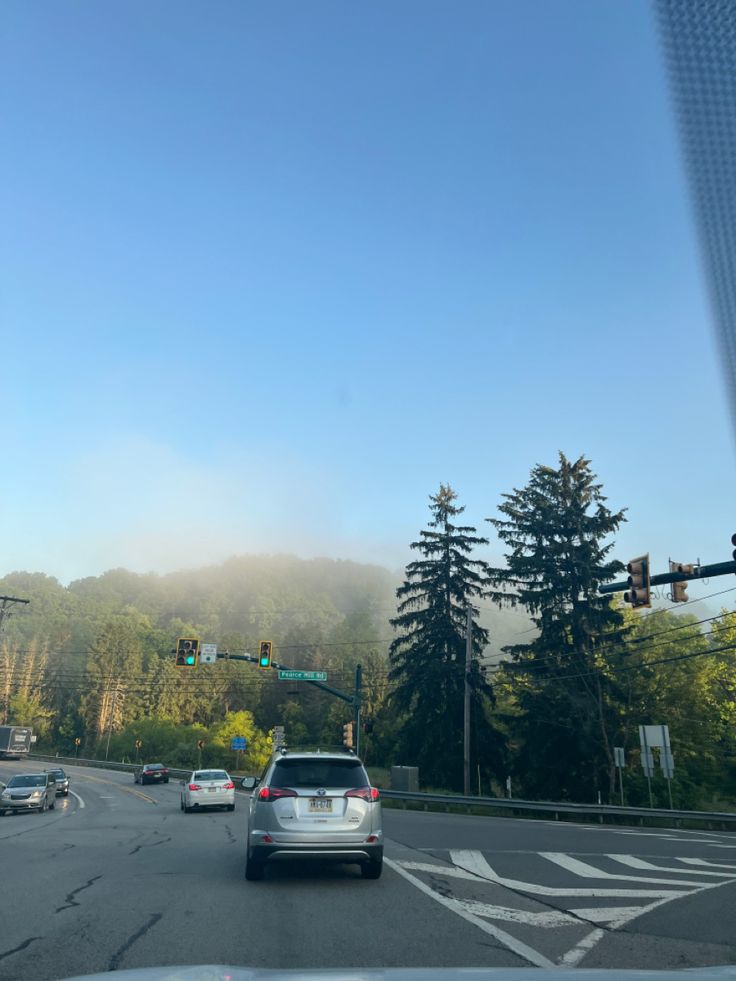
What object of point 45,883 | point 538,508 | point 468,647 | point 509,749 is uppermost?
point 538,508

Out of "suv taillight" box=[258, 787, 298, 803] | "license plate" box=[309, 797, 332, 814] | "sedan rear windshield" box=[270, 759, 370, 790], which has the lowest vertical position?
"license plate" box=[309, 797, 332, 814]

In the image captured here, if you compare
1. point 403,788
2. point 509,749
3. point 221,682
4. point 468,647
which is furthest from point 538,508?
point 221,682

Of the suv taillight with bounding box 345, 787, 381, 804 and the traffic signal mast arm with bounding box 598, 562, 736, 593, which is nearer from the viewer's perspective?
the suv taillight with bounding box 345, 787, 381, 804

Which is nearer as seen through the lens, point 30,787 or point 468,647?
point 30,787

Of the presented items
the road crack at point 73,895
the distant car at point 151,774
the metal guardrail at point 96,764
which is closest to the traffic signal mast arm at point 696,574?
the road crack at point 73,895

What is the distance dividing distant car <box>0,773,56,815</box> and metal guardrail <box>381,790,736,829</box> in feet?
44.3

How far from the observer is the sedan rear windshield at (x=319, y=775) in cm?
986

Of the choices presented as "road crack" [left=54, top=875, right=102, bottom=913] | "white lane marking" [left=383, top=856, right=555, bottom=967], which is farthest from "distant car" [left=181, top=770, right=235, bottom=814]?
"white lane marking" [left=383, top=856, right=555, bottom=967]

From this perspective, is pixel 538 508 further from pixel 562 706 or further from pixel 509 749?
pixel 509 749

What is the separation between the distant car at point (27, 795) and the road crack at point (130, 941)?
22.4 meters

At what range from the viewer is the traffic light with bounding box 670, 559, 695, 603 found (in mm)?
17094

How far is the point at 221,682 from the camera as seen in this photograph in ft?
425

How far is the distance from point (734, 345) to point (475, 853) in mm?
10905

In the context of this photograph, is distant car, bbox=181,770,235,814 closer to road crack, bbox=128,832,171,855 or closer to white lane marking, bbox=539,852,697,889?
road crack, bbox=128,832,171,855
